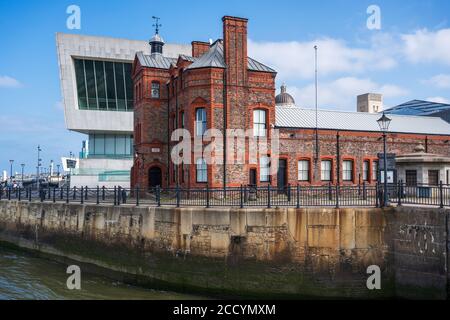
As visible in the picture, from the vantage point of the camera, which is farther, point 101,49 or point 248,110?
point 101,49

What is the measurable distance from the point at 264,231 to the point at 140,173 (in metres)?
15.2

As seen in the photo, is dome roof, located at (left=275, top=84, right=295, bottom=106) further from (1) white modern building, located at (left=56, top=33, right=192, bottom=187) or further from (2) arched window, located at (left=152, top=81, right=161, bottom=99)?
(2) arched window, located at (left=152, top=81, right=161, bottom=99)

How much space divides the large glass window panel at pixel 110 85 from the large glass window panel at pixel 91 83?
156 cm

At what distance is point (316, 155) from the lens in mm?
27203

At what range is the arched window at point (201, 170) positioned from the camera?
23753mm

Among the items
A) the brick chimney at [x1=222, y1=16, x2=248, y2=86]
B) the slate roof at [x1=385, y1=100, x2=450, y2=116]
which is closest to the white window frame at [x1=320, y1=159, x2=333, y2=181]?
the brick chimney at [x1=222, y1=16, x2=248, y2=86]

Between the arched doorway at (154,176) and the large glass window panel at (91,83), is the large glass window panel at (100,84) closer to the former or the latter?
the large glass window panel at (91,83)

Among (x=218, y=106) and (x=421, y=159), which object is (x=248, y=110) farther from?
(x=421, y=159)

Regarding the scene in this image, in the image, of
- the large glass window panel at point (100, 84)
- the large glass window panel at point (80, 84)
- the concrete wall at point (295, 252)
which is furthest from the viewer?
the large glass window panel at point (100, 84)

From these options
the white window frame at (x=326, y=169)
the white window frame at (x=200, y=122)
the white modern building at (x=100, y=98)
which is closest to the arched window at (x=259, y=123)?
the white window frame at (x=200, y=122)

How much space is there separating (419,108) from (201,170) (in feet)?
107

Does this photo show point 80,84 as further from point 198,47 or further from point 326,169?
point 326,169

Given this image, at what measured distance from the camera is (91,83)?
47.6 metres
